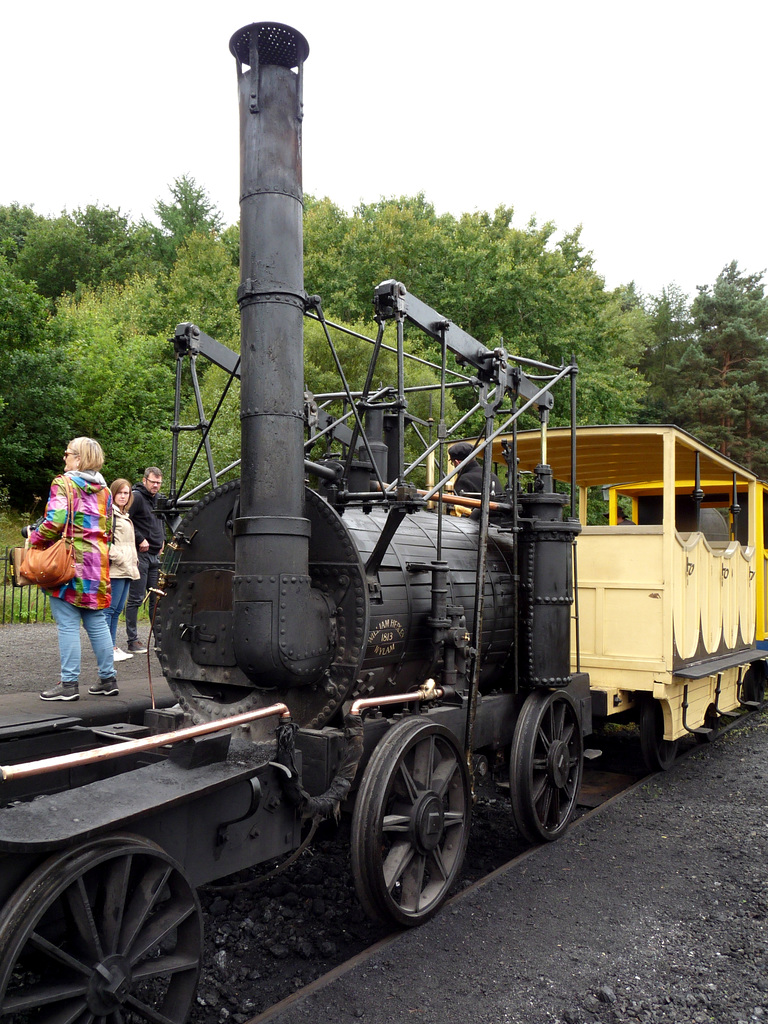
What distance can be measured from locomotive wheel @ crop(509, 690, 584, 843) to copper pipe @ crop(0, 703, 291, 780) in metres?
1.90

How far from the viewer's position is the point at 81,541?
4789mm

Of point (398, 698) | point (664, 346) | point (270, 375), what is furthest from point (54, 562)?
point (664, 346)

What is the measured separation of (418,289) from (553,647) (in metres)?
18.9

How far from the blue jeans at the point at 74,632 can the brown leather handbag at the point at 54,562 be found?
198 mm

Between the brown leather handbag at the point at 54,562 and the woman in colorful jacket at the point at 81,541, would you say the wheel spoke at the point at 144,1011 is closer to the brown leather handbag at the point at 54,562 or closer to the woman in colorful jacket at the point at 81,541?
the woman in colorful jacket at the point at 81,541

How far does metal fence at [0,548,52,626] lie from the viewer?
1221 cm

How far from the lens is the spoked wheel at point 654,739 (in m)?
6.50

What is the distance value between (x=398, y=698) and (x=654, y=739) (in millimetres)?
3549

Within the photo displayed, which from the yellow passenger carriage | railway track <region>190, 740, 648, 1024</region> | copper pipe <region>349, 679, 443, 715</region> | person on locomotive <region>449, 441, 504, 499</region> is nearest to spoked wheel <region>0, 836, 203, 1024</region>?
railway track <region>190, 740, 648, 1024</region>

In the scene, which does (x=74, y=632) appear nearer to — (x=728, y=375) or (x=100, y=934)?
(x=100, y=934)

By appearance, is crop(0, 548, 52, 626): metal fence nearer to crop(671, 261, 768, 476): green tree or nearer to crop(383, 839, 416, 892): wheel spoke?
crop(383, 839, 416, 892): wheel spoke

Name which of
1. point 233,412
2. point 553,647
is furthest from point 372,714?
point 233,412

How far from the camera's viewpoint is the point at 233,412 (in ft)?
52.5

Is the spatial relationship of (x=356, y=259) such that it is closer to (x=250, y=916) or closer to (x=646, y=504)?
(x=646, y=504)
